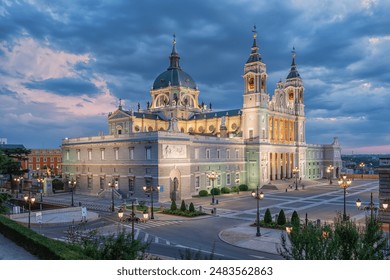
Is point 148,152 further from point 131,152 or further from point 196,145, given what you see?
point 196,145

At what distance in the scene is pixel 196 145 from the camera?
213 ft

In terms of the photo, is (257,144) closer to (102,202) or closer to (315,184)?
(315,184)

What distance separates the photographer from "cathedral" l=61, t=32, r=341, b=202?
58812 mm

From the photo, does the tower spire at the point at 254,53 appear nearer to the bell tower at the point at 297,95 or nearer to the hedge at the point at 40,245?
the bell tower at the point at 297,95

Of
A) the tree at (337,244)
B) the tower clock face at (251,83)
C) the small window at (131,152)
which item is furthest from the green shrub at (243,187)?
the tree at (337,244)

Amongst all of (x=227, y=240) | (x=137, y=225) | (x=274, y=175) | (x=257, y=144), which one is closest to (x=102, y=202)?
(x=137, y=225)

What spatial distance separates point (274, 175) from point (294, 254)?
70843 millimetres

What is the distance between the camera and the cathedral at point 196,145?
58812mm

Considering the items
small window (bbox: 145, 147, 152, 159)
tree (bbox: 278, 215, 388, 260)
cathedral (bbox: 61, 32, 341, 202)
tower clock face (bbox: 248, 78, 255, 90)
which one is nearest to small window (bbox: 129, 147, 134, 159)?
cathedral (bbox: 61, 32, 341, 202)

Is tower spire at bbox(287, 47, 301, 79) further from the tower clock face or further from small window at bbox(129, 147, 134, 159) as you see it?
small window at bbox(129, 147, 134, 159)

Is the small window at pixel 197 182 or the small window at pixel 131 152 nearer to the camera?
the small window at pixel 131 152

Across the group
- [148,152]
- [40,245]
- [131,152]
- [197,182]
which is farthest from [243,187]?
[40,245]

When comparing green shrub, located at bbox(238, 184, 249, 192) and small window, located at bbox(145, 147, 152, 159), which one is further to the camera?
green shrub, located at bbox(238, 184, 249, 192)

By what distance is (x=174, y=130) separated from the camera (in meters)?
60.2
